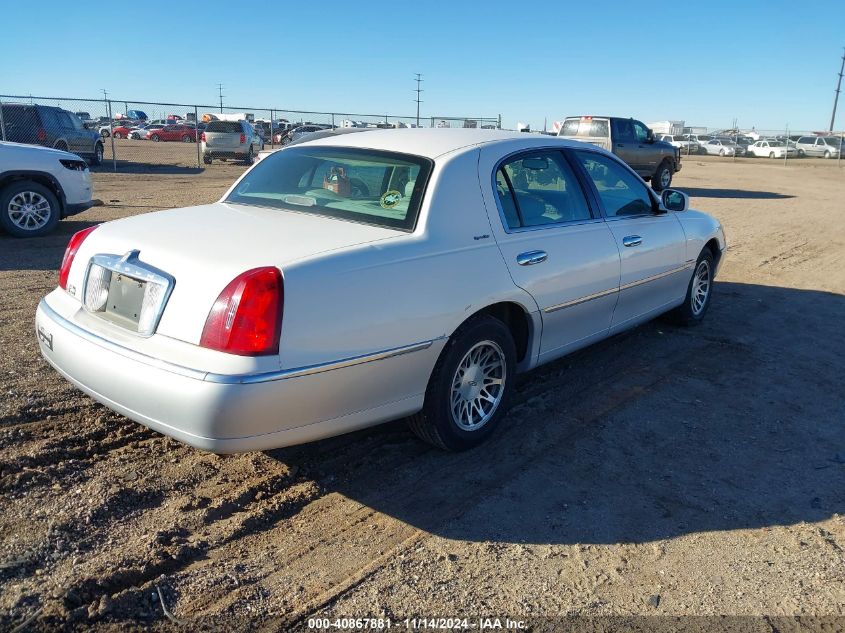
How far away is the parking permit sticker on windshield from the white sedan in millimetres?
12

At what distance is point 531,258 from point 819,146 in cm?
5341

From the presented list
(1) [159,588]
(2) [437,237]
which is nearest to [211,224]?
(2) [437,237]

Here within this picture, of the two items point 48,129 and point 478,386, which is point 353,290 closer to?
point 478,386

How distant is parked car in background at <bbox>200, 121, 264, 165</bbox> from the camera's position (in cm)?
2588

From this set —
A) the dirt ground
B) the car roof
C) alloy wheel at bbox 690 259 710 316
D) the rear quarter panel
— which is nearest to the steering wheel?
the car roof

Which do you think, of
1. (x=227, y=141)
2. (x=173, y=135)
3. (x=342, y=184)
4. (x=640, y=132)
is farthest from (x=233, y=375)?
(x=173, y=135)

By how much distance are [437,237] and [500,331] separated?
0.66m

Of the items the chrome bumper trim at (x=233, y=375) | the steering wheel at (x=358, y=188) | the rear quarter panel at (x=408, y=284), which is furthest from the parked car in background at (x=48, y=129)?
the rear quarter panel at (x=408, y=284)

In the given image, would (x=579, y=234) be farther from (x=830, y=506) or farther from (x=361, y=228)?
(x=830, y=506)

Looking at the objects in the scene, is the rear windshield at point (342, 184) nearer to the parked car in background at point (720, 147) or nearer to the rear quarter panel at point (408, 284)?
the rear quarter panel at point (408, 284)

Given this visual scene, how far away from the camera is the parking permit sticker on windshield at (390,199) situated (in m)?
3.80

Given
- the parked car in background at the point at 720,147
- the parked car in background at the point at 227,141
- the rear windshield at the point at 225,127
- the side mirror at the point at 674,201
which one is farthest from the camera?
the parked car in background at the point at 720,147

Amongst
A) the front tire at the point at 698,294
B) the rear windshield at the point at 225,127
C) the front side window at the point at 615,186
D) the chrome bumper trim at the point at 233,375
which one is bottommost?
the front tire at the point at 698,294

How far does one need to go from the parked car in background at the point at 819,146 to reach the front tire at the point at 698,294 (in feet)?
160
